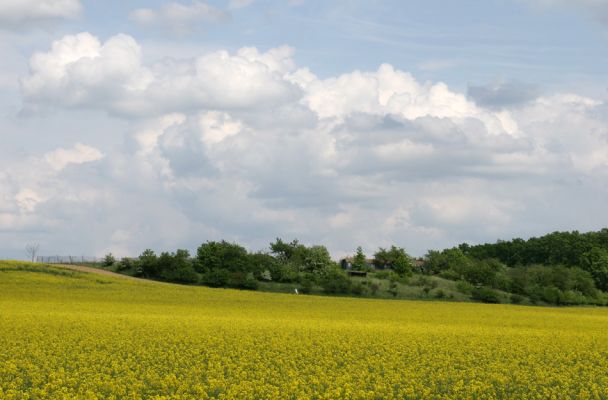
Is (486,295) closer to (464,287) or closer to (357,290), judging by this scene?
(464,287)

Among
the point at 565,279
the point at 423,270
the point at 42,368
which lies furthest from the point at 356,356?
the point at 423,270

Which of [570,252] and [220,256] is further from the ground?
[570,252]

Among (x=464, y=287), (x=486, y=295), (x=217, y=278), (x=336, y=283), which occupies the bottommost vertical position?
(x=486, y=295)

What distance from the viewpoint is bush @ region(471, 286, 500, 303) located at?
99.5 metres

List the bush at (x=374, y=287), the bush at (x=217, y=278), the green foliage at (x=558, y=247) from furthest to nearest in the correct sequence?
the green foliage at (x=558, y=247) → the bush at (x=374, y=287) → the bush at (x=217, y=278)

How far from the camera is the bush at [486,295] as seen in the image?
99500 mm

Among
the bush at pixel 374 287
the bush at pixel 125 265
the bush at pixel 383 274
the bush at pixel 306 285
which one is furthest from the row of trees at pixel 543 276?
the bush at pixel 125 265

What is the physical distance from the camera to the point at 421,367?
28.5m

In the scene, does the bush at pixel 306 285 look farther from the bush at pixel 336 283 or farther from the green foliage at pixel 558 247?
the green foliage at pixel 558 247

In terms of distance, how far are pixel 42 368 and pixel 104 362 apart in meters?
2.20

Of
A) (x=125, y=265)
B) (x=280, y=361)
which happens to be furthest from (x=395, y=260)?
(x=280, y=361)

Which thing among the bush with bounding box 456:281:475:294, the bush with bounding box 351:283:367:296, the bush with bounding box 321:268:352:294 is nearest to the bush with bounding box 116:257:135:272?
the bush with bounding box 321:268:352:294

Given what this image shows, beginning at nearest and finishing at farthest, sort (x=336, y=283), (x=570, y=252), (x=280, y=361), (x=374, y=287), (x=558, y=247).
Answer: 1. (x=280, y=361)
2. (x=336, y=283)
3. (x=374, y=287)
4. (x=570, y=252)
5. (x=558, y=247)

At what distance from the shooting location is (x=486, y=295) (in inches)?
3917
